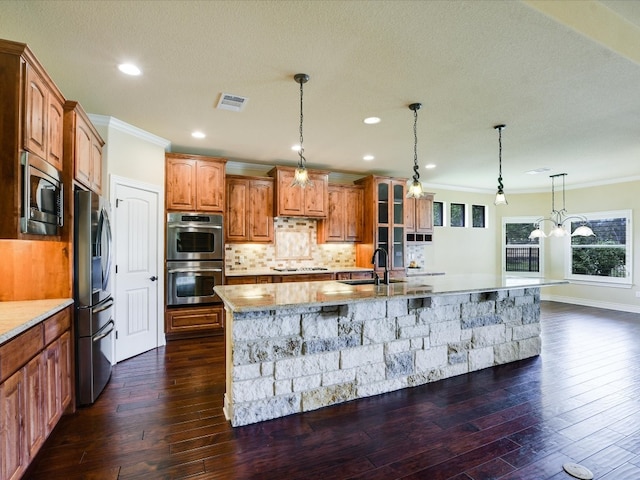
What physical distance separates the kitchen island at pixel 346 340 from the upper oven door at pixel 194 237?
6.06 ft

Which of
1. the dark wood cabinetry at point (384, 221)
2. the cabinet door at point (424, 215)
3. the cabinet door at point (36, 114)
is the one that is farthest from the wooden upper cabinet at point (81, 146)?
the cabinet door at point (424, 215)

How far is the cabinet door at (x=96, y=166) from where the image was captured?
3.23 meters

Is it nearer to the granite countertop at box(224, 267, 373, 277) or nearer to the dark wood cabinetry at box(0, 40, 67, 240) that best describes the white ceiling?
the dark wood cabinetry at box(0, 40, 67, 240)

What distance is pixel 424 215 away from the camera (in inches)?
269

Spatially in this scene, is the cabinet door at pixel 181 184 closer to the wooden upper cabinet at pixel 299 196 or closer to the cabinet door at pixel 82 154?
the wooden upper cabinet at pixel 299 196

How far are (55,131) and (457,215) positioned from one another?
7.48 meters

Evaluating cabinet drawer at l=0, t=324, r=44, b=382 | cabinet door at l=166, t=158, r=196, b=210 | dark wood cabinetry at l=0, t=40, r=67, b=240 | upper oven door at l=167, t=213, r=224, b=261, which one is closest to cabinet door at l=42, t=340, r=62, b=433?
cabinet drawer at l=0, t=324, r=44, b=382

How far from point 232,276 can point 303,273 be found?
1060mm

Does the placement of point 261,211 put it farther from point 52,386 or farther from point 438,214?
point 438,214

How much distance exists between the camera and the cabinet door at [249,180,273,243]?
5.34m

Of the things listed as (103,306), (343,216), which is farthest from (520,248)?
(103,306)

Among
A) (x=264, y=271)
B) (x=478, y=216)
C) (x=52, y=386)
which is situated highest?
(x=478, y=216)

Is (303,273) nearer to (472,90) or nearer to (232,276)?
(232,276)

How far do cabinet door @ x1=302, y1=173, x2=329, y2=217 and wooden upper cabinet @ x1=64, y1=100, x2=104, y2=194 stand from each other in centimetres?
295
